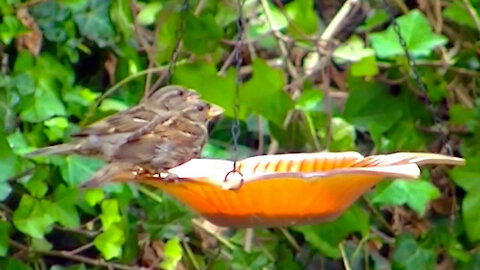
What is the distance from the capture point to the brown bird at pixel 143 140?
2.77 m

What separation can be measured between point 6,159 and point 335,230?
96 cm

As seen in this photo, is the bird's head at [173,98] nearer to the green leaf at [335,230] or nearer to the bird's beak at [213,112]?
the bird's beak at [213,112]

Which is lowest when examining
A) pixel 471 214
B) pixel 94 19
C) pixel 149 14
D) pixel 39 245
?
pixel 471 214

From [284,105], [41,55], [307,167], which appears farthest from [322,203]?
[41,55]

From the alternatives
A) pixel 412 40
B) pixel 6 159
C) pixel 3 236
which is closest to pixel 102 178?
pixel 6 159

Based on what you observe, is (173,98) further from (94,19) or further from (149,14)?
(149,14)

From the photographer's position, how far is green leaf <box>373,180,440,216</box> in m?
3.56

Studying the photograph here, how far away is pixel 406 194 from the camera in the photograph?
3574mm

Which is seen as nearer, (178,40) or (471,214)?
(178,40)

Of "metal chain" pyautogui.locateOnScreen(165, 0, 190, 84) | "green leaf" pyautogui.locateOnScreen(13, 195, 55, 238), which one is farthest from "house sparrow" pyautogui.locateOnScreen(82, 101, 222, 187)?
"green leaf" pyautogui.locateOnScreen(13, 195, 55, 238)

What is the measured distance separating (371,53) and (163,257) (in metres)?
0.81

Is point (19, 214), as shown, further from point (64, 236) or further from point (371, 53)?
point (371, 53)

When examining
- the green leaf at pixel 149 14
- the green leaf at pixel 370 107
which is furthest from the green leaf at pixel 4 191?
the green leaf at pixel 370 107

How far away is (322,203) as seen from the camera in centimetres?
250
